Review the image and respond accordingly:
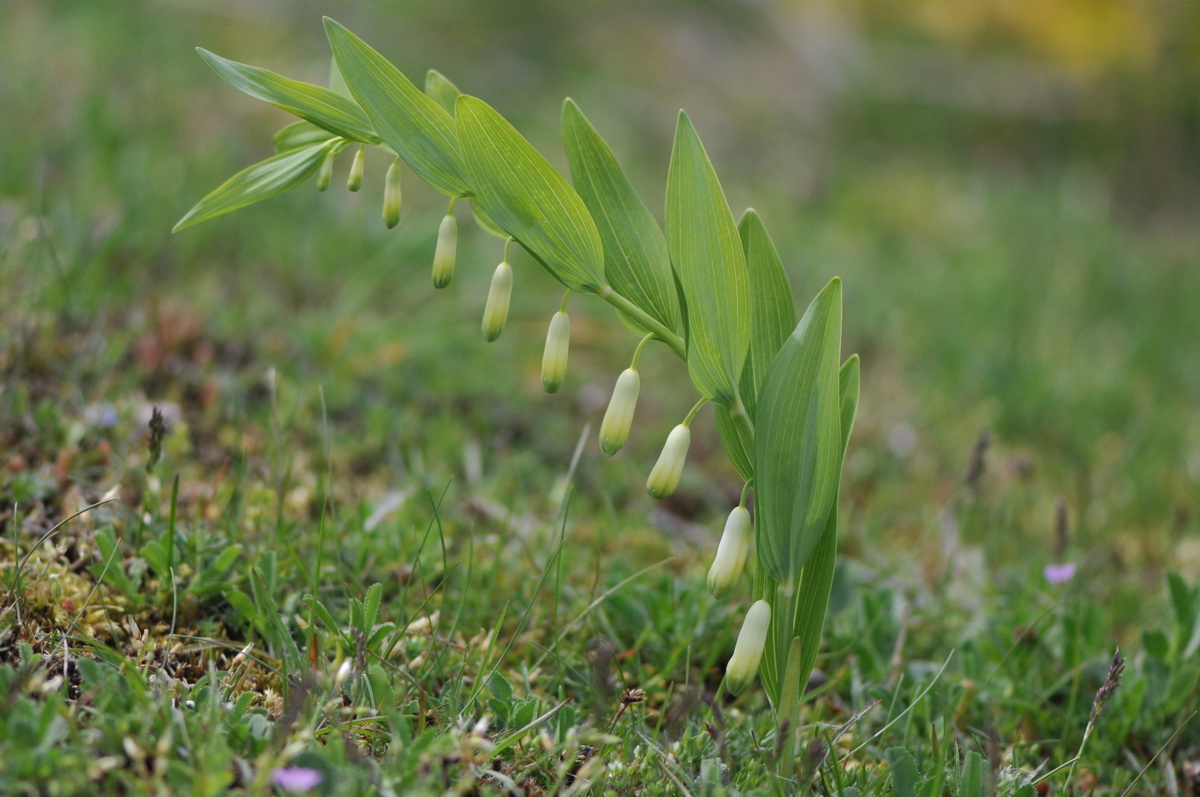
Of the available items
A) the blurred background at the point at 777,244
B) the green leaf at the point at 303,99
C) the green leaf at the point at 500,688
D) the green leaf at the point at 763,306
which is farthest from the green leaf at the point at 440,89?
the blurred background at the point at 777,244

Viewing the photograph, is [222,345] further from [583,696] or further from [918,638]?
[918,638]

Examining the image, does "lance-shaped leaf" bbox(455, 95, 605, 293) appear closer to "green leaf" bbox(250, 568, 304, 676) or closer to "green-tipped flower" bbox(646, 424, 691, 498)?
"green-tipped flower" bbox(646, 424, 691, 498)

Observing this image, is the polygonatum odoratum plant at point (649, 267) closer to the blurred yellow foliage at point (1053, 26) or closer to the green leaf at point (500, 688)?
the green leaf at point (500, 688)

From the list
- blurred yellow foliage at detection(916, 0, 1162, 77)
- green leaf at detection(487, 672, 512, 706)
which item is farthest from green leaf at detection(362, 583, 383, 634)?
blurred yellow foliage at detection(916, 0, 1162, 77)

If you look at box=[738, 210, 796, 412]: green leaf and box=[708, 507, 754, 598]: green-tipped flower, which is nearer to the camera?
box=[708, 507, 754, 598]: green-tipped flower

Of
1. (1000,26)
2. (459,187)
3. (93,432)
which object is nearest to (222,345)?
(93,432)
